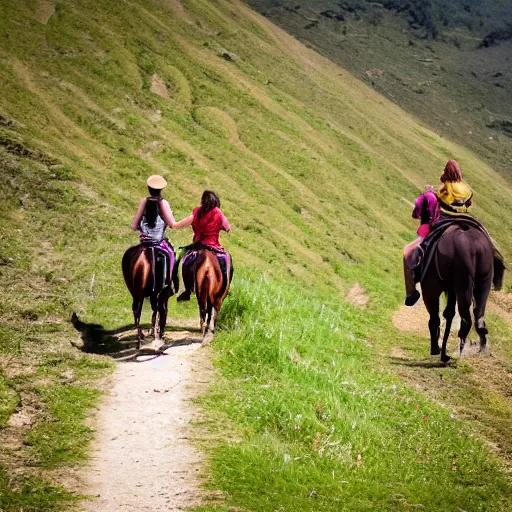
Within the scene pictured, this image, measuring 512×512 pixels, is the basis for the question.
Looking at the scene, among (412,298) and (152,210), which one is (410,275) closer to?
(412,298)

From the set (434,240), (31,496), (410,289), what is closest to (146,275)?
(410,289)

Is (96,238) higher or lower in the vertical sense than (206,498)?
higher

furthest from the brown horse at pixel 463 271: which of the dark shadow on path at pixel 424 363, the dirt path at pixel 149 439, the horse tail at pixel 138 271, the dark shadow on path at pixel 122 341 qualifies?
the horse tail at pixel 138 271

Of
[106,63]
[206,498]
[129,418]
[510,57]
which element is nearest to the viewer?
[206,498]

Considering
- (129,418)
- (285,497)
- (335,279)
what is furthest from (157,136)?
(285,497)

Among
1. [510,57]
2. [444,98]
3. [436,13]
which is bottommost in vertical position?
[444,98]

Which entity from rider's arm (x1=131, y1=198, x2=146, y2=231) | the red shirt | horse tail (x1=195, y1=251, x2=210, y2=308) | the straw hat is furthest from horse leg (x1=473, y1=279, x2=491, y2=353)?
rider's arm (x1=131, y1=198, x2=146, y2=231)

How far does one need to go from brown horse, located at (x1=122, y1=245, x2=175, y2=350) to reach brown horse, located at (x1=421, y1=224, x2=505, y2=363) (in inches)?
212

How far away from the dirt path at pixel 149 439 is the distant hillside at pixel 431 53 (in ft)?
327

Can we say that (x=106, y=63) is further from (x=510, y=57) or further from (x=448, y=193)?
(x=510, y=57)

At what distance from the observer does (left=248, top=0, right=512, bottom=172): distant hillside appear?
393ft

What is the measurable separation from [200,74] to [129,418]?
41749 mm

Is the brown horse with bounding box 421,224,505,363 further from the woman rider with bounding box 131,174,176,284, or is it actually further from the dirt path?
the woman rider with bounding box 131,174,176,284

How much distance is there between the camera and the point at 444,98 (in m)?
129
